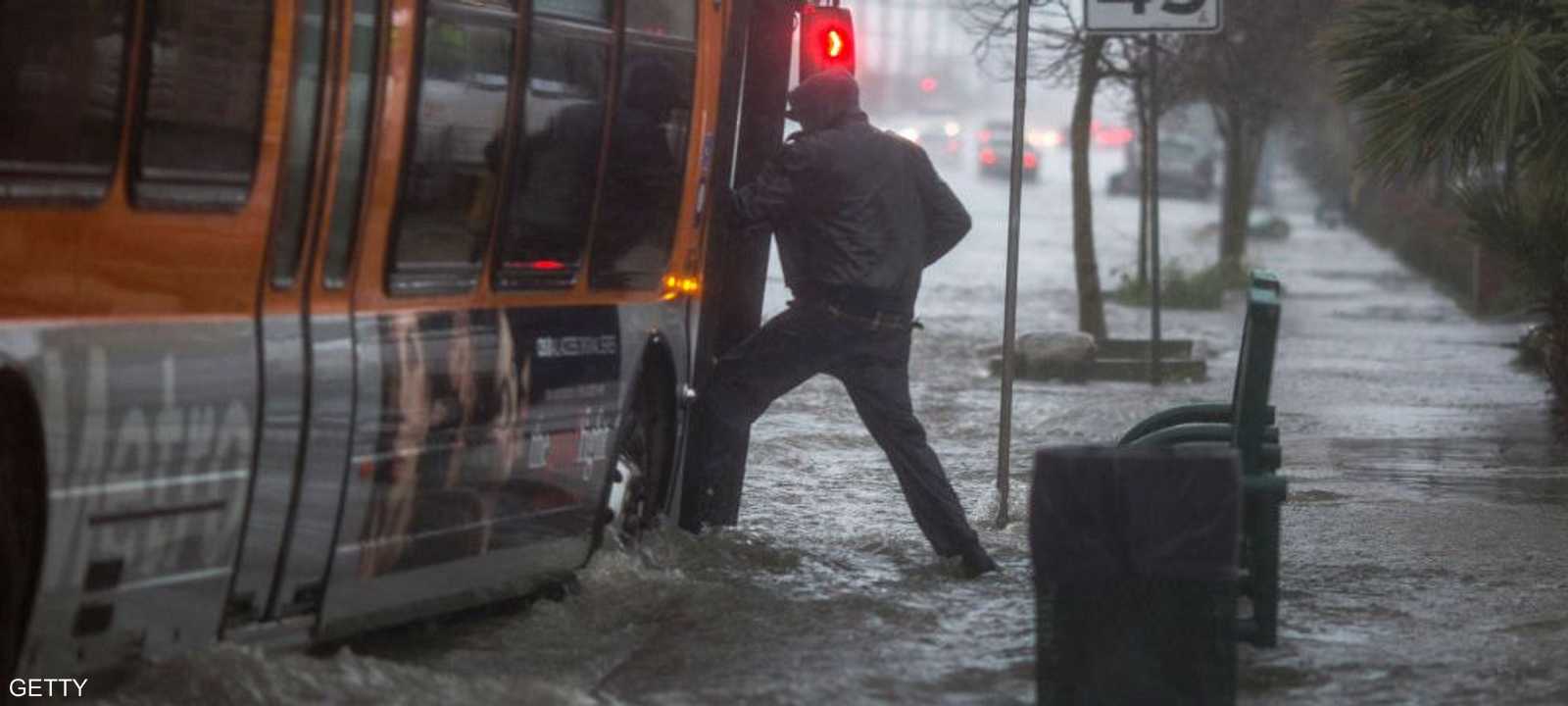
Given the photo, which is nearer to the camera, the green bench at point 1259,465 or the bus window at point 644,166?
the green bench at point 1259,465

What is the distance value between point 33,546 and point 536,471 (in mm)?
2361

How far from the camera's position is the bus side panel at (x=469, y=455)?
7422 millimetres

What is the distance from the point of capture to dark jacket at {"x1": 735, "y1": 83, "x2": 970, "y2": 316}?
9.98 m

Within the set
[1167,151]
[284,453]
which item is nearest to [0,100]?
[284,453]

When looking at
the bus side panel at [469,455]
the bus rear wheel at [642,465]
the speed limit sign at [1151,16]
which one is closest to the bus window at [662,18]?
the bus side panel at [469,455]

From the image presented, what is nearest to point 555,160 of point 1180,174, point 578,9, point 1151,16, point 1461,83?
point 578,9

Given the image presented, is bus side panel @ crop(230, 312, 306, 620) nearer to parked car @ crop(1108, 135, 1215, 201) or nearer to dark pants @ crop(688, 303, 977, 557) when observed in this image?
dark pants @ crop(688, 303, 977, 557)

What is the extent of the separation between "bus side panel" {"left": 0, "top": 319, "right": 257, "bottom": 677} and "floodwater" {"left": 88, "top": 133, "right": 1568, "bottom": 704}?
23cm

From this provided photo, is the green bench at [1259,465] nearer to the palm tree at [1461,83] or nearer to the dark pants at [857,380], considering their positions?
the dark pants at [857,380]

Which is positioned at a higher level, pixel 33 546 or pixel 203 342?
pixel 203 342

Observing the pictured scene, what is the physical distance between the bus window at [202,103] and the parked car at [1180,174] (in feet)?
215

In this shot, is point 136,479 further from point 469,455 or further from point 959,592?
point 959,592

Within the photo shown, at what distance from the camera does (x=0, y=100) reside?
5.98 metres

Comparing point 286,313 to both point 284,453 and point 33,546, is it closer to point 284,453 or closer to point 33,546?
point 284,453
